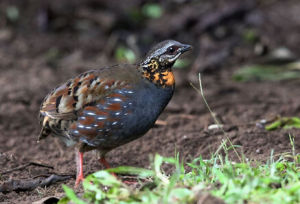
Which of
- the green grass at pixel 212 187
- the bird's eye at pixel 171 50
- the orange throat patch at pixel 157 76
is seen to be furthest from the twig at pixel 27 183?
the bird's eye at pixel 171 50

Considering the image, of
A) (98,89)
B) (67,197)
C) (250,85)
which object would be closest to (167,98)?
(98,89)

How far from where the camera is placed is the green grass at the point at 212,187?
362cm

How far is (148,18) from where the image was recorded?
11.5 m

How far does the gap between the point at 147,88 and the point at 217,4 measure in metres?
6.41

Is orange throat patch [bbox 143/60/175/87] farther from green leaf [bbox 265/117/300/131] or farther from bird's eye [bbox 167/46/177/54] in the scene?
green leaf [bbox 265/117/300/131]

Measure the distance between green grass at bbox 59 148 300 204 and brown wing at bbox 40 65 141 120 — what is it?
126 centimetres

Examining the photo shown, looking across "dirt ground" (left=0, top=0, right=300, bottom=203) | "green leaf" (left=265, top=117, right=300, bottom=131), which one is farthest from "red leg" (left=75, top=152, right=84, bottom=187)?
"green leaf" (left=265, top=117, right=300, bottom=131)

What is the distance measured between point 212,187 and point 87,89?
1.95m

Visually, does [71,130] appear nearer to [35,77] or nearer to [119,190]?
[119,190]

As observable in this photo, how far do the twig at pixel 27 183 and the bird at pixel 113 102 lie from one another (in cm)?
24

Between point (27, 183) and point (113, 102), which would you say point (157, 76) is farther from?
point (27, 183)

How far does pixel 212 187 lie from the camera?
12.8ft

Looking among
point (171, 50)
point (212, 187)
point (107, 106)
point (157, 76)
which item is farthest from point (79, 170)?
point (212, 187)

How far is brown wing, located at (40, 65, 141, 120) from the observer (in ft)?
17.5
